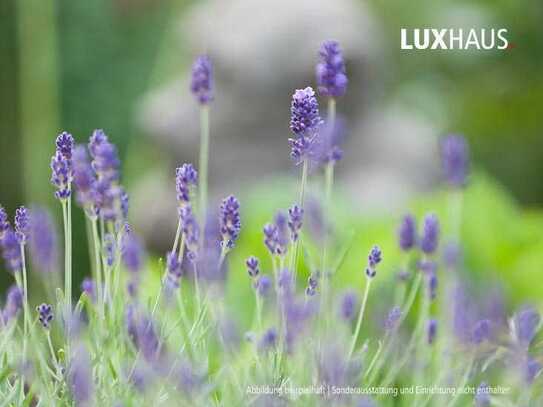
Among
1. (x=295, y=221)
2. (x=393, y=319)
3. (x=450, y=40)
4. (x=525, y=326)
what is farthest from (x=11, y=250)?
Answer: (x=450, y=40)

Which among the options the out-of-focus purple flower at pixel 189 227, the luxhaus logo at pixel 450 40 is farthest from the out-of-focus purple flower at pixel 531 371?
the luxhaus logo at pixel 450 40

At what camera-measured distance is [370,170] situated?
3.61 meters

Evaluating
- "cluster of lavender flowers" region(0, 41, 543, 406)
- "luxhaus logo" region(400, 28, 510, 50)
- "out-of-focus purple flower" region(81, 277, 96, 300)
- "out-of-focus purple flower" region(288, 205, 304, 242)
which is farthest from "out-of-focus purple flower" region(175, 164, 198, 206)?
"luxhaus logo" region(400, 28, 510, 50)

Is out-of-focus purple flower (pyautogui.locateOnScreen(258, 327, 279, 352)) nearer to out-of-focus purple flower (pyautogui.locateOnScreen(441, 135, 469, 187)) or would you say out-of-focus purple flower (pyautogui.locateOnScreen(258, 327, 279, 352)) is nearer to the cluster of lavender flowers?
the cluster of lavender flowers

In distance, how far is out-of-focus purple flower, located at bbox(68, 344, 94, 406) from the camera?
36.4 inches

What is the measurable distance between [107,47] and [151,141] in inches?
33.4

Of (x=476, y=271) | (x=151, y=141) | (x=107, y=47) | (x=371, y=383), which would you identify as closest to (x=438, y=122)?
(x=151, y=141)

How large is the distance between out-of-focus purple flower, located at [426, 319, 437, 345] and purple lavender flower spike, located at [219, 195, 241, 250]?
0.25 meters

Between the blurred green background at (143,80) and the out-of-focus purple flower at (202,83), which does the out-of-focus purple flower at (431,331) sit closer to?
the out-of-focus purple flower at (202,83)

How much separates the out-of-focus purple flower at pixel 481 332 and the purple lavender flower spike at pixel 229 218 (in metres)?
0.27

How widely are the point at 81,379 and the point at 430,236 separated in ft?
1.41

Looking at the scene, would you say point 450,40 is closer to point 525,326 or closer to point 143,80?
point 525,326

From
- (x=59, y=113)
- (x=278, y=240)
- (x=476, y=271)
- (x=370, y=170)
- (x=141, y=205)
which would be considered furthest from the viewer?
(x=59, y=113)

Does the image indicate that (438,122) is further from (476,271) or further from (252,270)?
(252,270)
